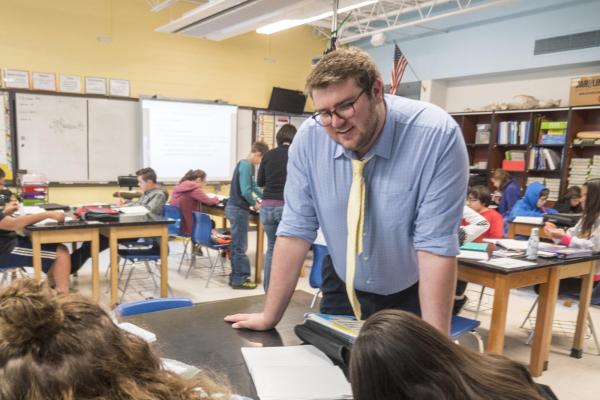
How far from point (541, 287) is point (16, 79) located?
20.7 feet

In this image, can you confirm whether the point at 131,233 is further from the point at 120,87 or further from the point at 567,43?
the point at 567,43

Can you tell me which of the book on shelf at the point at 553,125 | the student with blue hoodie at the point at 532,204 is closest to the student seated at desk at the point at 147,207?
the student with blue hoodie at the point at 532,204

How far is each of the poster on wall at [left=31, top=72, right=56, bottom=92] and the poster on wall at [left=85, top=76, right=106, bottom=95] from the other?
41 centimetres

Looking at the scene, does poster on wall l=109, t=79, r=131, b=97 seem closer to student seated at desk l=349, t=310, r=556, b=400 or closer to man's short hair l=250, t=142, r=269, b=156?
man's short hair l=250, t=142, r=269, b=156

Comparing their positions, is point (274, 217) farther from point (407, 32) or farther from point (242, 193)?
point (407, 32)

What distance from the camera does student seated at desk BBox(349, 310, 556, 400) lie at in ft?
2.27

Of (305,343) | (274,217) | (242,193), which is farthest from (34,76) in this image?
(305,343)

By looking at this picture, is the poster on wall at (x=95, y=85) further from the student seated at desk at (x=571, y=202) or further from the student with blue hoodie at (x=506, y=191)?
the student seated at desk at (x=571, y=202)

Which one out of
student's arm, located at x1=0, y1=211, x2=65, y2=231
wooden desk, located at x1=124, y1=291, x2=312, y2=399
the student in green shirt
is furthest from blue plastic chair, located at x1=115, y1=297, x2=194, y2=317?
the student in green shirt

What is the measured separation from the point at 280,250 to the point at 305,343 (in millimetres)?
329

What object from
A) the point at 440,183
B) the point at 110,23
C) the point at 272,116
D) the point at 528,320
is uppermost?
the point at 110,23

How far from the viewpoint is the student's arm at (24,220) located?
3.42 metres

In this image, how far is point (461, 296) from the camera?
293 cm

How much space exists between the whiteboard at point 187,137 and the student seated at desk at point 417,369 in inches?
264
